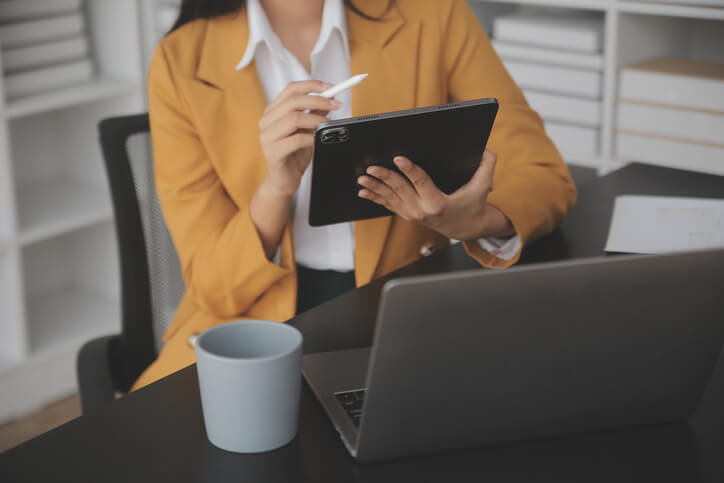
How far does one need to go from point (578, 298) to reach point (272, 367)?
0.78 ft

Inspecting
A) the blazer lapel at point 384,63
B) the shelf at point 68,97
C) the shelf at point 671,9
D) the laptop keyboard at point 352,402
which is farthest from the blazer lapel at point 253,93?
the shelf at point 68,97

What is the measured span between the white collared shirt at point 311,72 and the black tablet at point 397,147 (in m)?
0.21

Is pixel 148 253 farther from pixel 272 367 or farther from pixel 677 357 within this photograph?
pixel 677 357

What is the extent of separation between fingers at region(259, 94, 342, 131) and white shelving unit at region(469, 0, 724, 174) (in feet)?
3.56

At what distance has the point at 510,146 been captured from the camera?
1.30 meters

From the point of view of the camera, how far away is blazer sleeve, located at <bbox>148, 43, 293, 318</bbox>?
1.17 meters

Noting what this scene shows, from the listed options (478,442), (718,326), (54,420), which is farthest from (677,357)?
(54,420)

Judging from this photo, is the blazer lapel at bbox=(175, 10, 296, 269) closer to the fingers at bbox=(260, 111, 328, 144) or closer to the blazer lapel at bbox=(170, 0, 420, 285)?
the blazer lapel at bbox=(170, 0, 420, 285)

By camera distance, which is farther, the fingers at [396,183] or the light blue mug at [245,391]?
the fingers at [396,183]

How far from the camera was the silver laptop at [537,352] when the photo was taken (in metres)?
0.61

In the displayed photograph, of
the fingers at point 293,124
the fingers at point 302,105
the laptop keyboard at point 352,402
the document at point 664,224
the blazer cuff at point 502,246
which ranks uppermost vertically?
the fingers at point 302,105

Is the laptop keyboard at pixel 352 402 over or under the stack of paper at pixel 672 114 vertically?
under

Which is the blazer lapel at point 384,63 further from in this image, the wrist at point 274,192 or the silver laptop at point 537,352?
the silver laptop at point 537,352

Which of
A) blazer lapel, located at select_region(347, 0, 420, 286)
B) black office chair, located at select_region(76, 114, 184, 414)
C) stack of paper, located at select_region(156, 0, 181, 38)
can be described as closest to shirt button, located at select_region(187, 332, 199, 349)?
black office chair, located at select_region(76, 114, 184, 414)
